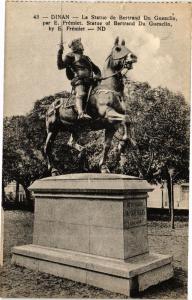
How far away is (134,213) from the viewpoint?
466 cm

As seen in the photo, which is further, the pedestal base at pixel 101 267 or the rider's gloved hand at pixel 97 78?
the rider's gloved hand at pixel 97 78

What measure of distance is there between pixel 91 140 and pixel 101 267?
203cm

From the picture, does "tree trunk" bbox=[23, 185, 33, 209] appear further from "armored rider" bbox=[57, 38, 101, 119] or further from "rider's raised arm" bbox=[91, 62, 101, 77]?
"rider's raised arm" bbox=[91, 62, 101, 77]

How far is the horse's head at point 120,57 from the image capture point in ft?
16.9

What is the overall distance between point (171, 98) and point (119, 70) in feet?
2.88

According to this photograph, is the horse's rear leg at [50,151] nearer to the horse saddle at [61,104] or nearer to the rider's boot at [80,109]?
the horse saddle at [61,104]

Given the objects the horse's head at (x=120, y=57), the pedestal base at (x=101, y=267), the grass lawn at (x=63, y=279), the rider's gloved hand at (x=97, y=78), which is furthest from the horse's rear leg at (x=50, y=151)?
the horse's head at (x=120, y=57)

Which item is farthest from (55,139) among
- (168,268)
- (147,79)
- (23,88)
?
(168,268)

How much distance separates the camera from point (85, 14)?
512cm

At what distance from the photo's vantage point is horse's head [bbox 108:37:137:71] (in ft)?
16.9

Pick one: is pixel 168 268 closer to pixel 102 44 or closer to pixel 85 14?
pixel 102 44

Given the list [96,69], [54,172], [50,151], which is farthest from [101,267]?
[96,69]

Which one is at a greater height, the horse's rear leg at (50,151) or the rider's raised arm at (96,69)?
the rider's raised arm at (96,69)

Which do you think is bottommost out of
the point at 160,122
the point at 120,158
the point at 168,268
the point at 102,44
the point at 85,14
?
the point at 168,268
